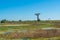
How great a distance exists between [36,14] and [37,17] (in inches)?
188

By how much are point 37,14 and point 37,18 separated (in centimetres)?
667

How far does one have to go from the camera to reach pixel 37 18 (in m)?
128

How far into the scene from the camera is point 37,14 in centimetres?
13400

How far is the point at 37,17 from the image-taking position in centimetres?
12975

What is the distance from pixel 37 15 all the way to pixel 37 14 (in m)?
1.44

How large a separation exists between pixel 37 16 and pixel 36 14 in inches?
141

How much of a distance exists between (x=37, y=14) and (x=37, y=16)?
140 inches

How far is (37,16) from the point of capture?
13075 centimetres

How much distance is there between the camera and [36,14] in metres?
134

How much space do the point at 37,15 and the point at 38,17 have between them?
346 cm

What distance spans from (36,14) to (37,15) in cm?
157

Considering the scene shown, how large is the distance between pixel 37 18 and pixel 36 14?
6681mm
